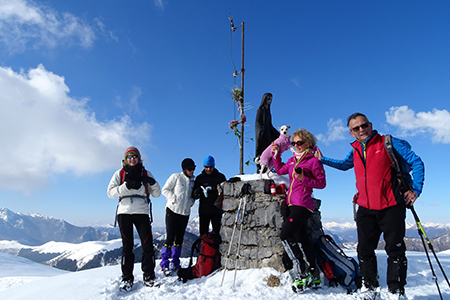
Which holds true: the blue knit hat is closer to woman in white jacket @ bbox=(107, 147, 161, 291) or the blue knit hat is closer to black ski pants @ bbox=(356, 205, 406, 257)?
woman in white jacket @ bbox=(107, 147, 161, 291)

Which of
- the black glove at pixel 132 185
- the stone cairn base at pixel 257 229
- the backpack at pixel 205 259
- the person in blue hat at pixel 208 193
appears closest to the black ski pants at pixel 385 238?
the stone cairn base at pixel 257 229

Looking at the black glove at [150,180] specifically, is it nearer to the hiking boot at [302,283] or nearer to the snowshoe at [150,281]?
the snowshoe at [150,281]

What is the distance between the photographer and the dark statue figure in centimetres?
608

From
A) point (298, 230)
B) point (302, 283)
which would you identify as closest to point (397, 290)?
point (302, 283)

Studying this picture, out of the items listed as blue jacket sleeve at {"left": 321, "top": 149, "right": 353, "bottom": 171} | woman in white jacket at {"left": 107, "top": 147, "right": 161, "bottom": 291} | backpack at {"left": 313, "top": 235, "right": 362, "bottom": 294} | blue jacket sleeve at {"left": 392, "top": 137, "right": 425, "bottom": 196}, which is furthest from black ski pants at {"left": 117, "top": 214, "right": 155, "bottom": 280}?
blue jacket sleeve at {"left": 392, "top": 137, "right": 425, "bottom": 196}

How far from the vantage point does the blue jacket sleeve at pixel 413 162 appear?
2.76 metres

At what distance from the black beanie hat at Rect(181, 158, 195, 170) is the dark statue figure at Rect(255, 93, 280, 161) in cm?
167

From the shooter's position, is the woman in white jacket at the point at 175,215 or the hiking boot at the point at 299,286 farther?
the woman in white jacket at the point at 175,215

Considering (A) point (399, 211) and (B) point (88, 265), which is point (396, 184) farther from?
(B) point (88, 265)

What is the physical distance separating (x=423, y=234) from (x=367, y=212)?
2.47 ft

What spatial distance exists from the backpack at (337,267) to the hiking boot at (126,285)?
3360 millimetres

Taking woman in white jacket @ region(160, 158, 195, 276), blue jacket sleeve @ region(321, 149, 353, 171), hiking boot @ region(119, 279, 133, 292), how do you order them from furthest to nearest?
woman in white jacket @ region(160, 158, 195, 276)
hiking boot @ region(119, 279, 133, 292)
blue jacket sleeve @ region(321, 149, 353, 171)

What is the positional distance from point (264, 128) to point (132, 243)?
393cm

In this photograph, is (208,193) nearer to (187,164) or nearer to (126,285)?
(187,164)
